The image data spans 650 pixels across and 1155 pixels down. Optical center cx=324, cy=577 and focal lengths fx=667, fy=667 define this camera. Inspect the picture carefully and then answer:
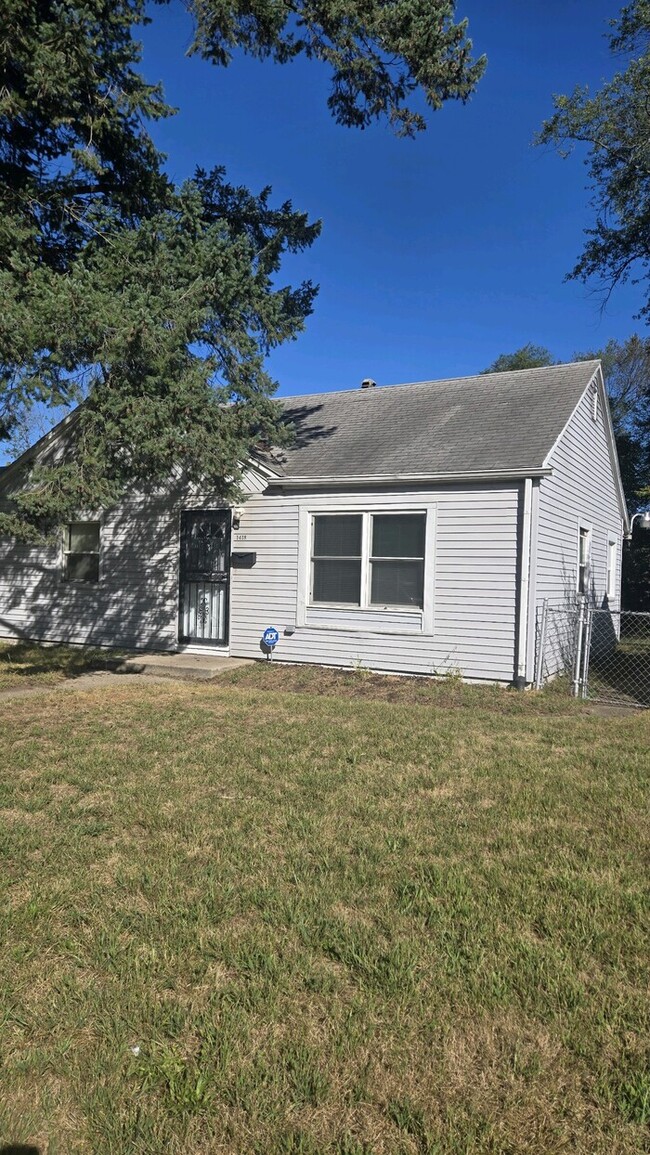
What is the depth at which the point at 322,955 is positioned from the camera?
2.66m

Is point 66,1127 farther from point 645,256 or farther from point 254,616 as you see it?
point 645,256

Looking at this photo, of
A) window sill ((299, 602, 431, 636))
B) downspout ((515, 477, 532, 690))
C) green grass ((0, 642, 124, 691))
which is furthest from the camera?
window sill ((299, 602, 431, 636))

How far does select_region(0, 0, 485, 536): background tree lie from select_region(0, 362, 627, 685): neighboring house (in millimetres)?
1627

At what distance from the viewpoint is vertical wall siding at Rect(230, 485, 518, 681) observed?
869 centimetres

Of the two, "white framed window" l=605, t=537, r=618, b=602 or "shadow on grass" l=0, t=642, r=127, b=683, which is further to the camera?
"white framed window" l=605, t=537, r=618, b=602

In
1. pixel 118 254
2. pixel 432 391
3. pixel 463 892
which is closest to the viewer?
pixel 463 892

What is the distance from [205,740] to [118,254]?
19.5 ft

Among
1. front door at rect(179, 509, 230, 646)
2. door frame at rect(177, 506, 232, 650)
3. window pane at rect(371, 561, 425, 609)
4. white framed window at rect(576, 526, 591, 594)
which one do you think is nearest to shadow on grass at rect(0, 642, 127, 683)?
door frame at rect(177, 506, 232, 650)

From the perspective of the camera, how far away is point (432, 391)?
1176 cm

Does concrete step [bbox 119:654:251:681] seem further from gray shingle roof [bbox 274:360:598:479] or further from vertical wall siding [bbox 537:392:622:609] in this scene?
vertical wall siding [bbox 537:392:622:609]

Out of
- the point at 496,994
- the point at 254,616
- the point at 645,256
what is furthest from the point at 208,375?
the point at 645,256

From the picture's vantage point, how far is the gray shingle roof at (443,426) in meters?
9.04

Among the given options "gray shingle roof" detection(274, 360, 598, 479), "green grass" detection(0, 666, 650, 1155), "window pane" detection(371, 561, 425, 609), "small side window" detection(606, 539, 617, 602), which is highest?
"gray shingle roof" detection(274, 360, 598, 479)

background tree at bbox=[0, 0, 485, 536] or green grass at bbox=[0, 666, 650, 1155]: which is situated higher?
background tree at bbox=[0, 0, 485, 536]
